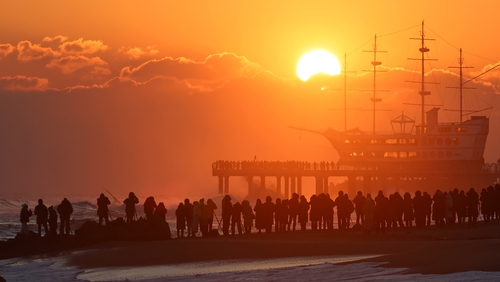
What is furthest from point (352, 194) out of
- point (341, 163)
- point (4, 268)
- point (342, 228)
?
point (4, 268)

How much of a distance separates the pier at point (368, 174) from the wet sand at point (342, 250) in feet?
239

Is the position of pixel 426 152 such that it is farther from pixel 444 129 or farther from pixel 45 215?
pixel 45 215

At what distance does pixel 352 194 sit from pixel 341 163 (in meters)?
8.83

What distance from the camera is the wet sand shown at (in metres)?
15.9

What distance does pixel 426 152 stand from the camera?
105 metres

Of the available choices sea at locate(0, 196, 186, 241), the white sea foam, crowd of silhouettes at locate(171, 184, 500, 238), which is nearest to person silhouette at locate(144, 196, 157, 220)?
crowd of silhouettes at locate(171, 184, 500, 238)

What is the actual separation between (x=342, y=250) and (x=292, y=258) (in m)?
1.80

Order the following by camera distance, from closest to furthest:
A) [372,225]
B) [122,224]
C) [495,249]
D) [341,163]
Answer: [495,249] → [372,225] → [122,224] → [341,163]

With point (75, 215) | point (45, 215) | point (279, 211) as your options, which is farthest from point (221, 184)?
point (45, 215)

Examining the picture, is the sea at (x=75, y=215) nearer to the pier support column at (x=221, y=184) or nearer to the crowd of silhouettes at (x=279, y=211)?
the crowd of silhouettes at (x=279, y=211)

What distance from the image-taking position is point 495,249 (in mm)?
16391

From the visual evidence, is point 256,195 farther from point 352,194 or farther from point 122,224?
point 122,224

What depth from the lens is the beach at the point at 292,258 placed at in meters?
15.5

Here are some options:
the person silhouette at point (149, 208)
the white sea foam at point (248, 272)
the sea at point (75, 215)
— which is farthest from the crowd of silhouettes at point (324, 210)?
the white sea foam at point (248, 272)
